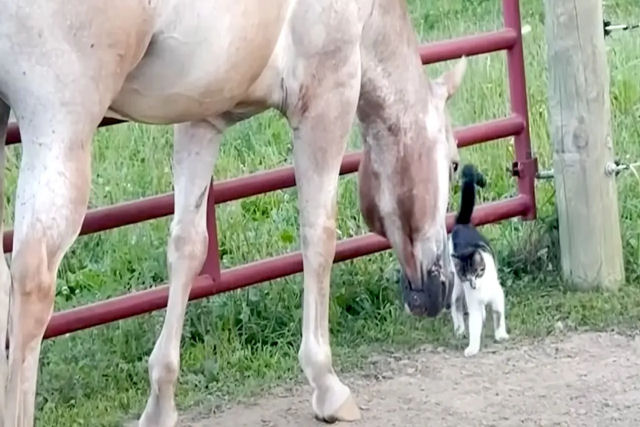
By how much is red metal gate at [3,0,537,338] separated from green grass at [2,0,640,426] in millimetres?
223

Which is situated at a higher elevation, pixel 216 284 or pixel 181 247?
pixel 181 247

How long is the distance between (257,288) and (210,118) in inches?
54.1

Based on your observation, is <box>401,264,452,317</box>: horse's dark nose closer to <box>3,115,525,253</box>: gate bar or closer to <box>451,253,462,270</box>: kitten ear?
<box>451,253,462,270</box>: kitten ear

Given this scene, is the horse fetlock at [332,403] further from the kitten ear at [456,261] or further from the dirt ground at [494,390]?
the kitten ear at [456,261]

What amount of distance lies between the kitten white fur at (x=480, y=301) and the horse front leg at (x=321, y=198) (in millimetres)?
782

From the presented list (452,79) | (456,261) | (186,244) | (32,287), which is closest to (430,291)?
(456,261)

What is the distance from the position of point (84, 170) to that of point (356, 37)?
1322 mm

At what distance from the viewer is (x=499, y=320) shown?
18.6 ft

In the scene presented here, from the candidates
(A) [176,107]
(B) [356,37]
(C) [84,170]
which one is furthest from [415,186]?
(C) [84,170]

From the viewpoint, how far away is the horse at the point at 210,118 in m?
3.57

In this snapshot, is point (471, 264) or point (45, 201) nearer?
point (45, 201)

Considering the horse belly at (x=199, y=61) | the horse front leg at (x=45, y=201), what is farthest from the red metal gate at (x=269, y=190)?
the horse front leg at (x=45, y=201)

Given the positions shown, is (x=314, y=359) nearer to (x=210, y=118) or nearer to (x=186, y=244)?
(x=186, y=244)

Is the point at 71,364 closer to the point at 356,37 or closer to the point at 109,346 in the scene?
the point at 109,346
